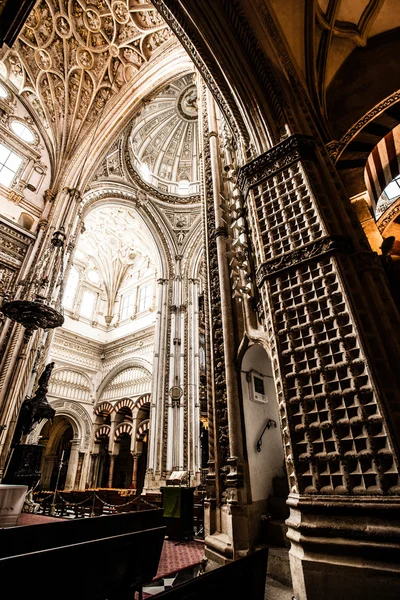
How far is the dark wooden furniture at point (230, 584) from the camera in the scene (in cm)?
126

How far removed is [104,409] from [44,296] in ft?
37.2

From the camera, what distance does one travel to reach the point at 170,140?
16.2 metres

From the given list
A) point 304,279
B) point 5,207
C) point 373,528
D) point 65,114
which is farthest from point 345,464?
point 65,114

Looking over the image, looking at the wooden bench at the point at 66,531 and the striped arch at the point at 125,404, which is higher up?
the striped arch at the point at 125,404

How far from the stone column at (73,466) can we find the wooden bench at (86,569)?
15023 millimetres

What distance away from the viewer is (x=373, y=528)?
177 centimetres

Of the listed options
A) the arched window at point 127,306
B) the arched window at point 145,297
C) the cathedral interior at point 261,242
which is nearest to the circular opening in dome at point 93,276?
the arched window at point 127,306

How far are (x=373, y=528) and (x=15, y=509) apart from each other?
6.28 m

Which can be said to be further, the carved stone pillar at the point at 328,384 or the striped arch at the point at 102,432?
the striped arch at the point at 102,432

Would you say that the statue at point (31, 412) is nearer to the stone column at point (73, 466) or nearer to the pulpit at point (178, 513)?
the pulpit at point (178, 513)

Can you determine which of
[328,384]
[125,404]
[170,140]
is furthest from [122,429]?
[170,140]

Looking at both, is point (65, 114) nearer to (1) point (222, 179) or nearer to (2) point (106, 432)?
(1) point (222, 179)

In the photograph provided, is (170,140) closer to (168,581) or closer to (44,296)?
(44,296)

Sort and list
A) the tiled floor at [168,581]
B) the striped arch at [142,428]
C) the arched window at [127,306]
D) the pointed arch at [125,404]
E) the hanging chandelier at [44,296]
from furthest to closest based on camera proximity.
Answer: the arched window at [127,306] → the pointed arch at [125,404] → the striped arch at [142,428] → the hanging chandelier at [44,296] → the tiled floor at [168,581]
